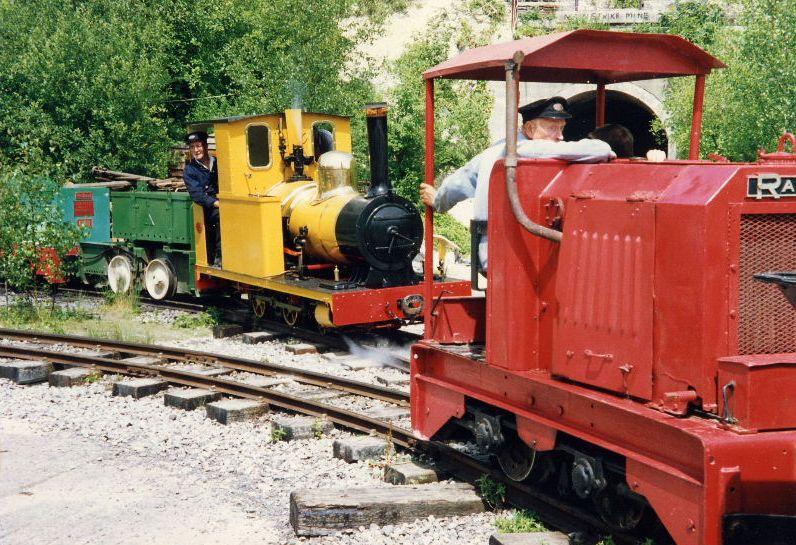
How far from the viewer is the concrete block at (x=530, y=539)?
4.70m

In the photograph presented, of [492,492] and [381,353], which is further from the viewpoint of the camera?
[381,353]

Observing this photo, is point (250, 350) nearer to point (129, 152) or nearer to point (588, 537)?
point (588, 537)

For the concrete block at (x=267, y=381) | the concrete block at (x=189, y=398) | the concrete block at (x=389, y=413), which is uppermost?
the concrete block at (x=389, y=413)

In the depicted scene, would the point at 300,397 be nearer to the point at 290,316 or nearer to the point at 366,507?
the point at 366,507

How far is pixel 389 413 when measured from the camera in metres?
7.68

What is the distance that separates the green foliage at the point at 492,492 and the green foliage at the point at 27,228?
10485 mm

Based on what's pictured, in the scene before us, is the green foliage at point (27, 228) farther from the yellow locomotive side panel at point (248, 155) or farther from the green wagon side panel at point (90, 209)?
the yellow locomotive side panel at point (248, 155)

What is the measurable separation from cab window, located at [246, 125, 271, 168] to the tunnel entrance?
57.5 ft

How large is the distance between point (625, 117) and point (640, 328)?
30650mm

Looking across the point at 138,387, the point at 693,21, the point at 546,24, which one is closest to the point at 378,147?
the point at 138,387

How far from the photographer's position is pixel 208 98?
24672 millimetres

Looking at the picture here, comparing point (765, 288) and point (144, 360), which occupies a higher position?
point (765, 288)

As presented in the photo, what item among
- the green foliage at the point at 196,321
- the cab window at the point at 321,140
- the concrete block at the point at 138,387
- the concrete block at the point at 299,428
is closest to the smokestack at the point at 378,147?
the cab window at the point at 321,140

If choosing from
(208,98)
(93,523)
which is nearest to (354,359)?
(93,523)
